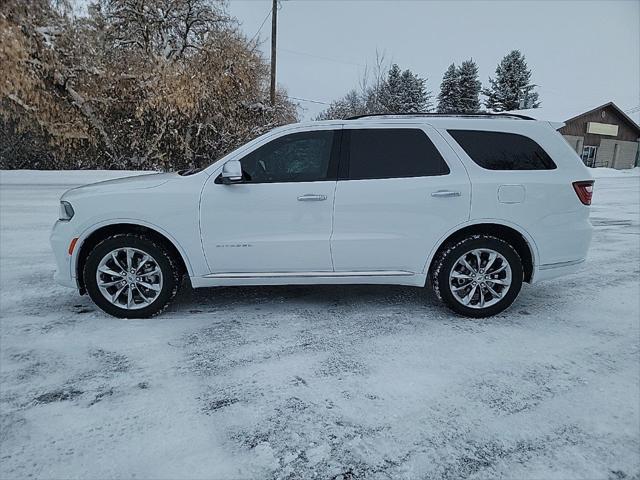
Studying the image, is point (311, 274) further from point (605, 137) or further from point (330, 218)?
point (605, 137)

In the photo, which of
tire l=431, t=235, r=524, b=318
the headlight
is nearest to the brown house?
tire l=431, t=235, r=524, b=318

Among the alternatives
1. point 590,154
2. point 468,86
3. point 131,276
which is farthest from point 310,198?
point 468,86

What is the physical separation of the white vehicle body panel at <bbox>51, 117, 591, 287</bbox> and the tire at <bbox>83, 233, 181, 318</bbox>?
15cm

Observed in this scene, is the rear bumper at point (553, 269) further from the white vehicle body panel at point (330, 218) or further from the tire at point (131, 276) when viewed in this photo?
the tire at point (131, 276)

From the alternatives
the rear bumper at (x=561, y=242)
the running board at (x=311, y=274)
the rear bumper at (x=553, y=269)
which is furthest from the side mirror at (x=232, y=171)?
the rear bumper at (x=553, y=269)

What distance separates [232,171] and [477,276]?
2451 millimetres

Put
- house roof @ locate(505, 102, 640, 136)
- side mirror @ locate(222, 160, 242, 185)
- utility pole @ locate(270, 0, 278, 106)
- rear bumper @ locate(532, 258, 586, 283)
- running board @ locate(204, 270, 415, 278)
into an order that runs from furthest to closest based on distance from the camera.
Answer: house roof @ locate(505, 102, 640, 136), utility pole @ locate(270, 0, 278, 106), rear bumper @ locate(532, 258, 586, 283), running board @ locate(204, 270, 415, 278), side mirror @ locate(222, 160, 242, 185)

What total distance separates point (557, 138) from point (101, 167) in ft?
56.7

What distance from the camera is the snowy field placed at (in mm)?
2227

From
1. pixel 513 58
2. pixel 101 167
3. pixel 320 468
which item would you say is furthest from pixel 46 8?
pixel 513 58

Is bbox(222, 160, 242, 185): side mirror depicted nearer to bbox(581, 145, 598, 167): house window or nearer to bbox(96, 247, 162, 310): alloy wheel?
bbox(96, 247, 162, 310): alloy wheel

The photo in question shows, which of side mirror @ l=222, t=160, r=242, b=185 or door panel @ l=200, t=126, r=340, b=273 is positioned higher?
side mirror @ l=222, t=160, r=242, b=185

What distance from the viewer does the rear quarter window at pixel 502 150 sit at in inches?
160

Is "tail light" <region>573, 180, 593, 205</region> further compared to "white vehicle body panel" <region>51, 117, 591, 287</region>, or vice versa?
"tail light" <region>573, 180, 593, 205</region>
